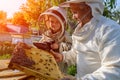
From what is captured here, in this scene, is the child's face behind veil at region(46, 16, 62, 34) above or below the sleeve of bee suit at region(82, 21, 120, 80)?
above

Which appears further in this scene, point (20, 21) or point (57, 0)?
→ point (20, 21)

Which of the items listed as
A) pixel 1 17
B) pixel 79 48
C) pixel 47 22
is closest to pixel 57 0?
pixel 47 22

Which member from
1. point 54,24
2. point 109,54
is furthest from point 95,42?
point 54,24

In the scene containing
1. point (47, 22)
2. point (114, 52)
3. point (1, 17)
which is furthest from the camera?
point (1, 17)

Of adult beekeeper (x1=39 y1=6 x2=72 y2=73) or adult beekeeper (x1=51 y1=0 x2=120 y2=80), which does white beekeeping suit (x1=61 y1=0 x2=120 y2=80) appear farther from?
adult beekeeper (x1=39 y1=6 x2=72 y2=73)

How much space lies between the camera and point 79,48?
2.91 metres

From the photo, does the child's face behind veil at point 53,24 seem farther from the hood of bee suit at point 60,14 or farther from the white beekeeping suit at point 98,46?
the white beekeeping suit at point 98,46

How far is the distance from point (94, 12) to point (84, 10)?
0.09m

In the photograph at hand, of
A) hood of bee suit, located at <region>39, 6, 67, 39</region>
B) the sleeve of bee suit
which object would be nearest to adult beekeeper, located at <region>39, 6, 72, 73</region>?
hood of bee suit, located at <region>39, 6, 67, 39</region>

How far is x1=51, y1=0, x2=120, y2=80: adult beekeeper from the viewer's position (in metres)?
2.50

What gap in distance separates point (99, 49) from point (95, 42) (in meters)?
0.08

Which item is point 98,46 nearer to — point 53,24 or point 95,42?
point 95,42

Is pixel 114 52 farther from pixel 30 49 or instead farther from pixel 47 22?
pixel 47 22

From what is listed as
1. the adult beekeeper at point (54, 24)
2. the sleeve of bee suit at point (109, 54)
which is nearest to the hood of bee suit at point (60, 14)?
the adult beekeeper at point (54, 24)
